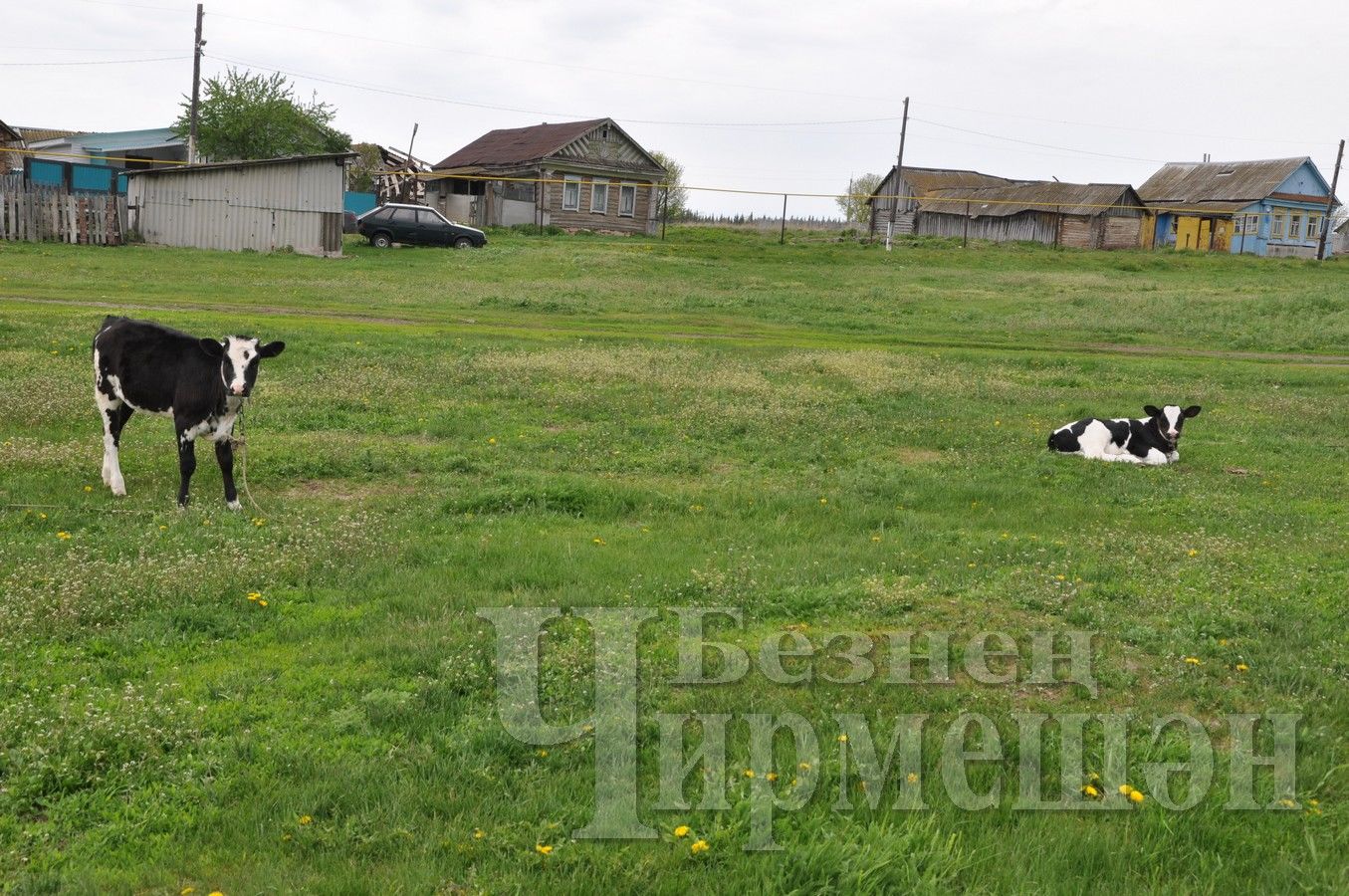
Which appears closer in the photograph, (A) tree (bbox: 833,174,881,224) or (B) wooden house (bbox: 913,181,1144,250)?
(B) wooden house (bbox: 913,181,1144,250)

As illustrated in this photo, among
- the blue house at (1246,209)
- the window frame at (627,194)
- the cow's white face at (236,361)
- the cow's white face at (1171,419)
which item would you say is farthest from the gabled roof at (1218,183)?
the cow's white face at (236,361)

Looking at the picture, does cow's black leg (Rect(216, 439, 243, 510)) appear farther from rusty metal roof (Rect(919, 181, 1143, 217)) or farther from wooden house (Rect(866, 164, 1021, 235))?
wooden house (Rect(866, 164, 1021, 235))

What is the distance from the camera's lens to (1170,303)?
120 ft

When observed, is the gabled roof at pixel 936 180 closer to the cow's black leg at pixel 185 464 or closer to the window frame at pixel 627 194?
the window frame at pixel 627 194

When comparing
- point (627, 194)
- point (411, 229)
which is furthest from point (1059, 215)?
point (411, 229)

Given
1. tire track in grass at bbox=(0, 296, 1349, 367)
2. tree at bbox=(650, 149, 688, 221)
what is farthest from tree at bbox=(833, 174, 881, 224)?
tire track in grass at bbox=(0, 296, 1349, 367)

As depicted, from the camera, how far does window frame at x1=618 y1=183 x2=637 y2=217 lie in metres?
63.5

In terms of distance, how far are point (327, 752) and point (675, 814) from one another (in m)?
1.71

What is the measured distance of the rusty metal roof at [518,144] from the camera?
6216 centimetres

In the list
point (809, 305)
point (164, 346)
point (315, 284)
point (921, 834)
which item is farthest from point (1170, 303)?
point (921, 834)

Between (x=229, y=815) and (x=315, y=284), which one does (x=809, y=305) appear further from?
(x=229, y=815)

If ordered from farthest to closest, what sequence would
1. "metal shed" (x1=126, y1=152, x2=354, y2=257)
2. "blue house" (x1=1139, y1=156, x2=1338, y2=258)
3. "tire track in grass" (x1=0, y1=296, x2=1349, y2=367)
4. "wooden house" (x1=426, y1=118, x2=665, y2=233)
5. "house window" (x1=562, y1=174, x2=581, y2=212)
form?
"blue house" (x1=1139, y1=156, x2=1338, y2=258), "house window" (x1=562, y1=174, x2=581, y2=212), "wooden house" (x1=426, y1=118, x2=665, y2=233), "metal shed" (x1=126, y1=152, x2=354, y2=257), "tire track in grass" (x1=0, y1=296, x2=1349, y2=367)

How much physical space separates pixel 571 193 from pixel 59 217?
2792cm

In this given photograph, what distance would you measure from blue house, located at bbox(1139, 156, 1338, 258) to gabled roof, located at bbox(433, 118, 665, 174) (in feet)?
105
